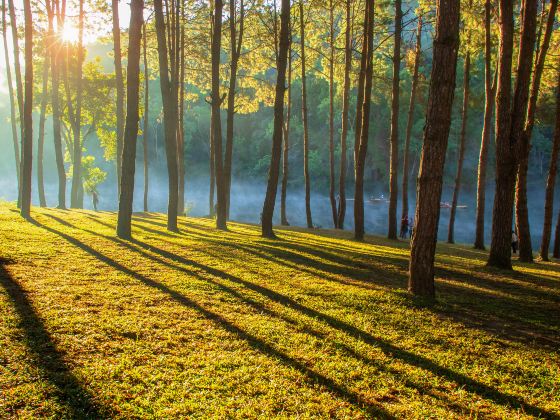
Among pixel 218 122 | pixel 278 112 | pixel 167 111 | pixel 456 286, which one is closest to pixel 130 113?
pixel 167 111

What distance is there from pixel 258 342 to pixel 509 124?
895 cm

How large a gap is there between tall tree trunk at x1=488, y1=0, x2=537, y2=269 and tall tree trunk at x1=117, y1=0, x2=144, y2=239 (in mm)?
9159

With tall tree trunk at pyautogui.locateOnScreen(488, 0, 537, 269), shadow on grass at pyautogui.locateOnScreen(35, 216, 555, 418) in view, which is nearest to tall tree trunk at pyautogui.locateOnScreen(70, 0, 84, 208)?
shadow on grass at pyautogui.locateOnScreen(35, 216, 555, 418)

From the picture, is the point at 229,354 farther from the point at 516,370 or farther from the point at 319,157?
the point at 319,157

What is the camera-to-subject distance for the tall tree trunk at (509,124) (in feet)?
31.4

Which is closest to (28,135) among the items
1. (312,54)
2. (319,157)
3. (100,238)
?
(100,238)

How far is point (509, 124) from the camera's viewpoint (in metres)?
9.87

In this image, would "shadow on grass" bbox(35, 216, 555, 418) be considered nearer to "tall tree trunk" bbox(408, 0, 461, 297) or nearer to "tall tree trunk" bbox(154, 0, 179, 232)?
"tall tree trunk" bbox(408, 0, 461, 297)

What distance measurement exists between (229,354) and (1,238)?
707 centimetres

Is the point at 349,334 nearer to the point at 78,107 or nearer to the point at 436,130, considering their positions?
the point at 436,130

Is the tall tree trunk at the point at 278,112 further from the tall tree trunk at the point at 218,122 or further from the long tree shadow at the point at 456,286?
the tall tree trunk at the point at 218,122

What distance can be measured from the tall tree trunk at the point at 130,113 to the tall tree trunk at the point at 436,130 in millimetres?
7278

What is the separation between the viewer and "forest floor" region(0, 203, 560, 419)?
9.89 ft

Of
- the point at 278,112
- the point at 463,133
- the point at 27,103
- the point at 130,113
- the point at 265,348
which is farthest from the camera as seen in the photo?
the point at 463,133
